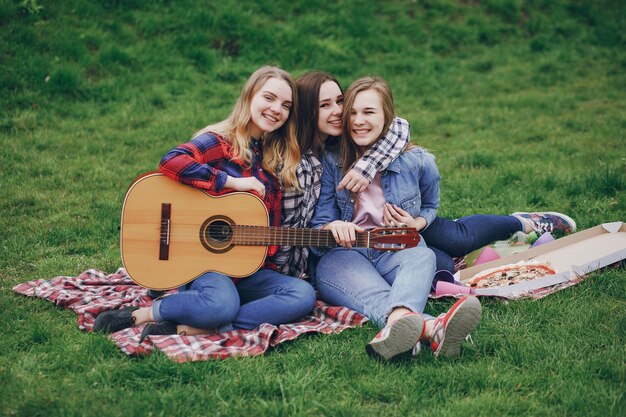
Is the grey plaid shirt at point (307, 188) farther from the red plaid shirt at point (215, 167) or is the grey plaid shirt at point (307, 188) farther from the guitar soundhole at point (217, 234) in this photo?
the guitar soundhole at point (217, 234)

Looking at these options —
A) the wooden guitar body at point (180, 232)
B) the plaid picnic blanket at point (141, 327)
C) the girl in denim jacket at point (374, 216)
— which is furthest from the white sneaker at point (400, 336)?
the wooden guitar body at point (180, 232)

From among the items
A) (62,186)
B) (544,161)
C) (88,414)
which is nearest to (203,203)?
(88,414)

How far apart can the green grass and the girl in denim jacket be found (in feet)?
0.91

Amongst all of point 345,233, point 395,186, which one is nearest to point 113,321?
point 345,233

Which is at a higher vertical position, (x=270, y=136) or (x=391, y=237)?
(x=270, y=136)

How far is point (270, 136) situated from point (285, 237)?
31.4 inches

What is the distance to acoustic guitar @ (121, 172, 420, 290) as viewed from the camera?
3.83 m

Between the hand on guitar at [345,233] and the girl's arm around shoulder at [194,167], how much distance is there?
0.72 meters

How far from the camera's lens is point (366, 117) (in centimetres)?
435

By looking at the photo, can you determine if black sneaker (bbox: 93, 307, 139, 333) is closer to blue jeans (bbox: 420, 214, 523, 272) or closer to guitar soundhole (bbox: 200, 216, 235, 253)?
guitar soundhole (bbox: 200, 216, 235, 253)

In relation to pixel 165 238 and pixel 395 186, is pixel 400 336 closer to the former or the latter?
pixel 395 186

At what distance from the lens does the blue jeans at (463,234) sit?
4785 mm

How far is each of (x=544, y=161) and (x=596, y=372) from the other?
4413mm

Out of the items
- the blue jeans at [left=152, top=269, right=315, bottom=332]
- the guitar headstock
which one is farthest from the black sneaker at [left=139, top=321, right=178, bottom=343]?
the guitar headstock
